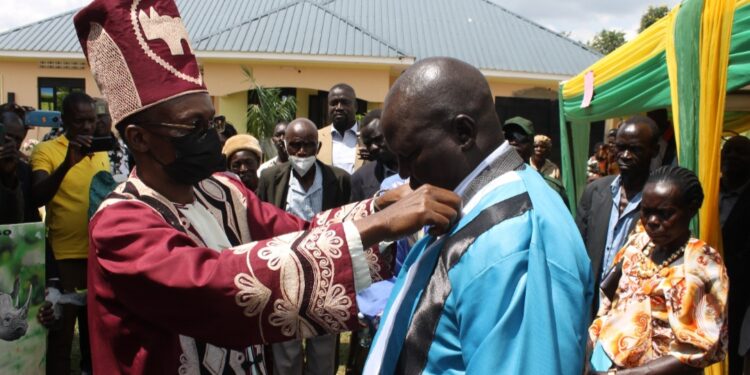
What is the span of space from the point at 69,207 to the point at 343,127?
9.66 ft

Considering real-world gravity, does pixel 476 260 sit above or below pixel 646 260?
above

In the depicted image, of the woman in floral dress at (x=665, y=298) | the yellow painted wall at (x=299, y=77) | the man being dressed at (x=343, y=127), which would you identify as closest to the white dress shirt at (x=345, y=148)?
the man being dressed at (x=343, y=127)

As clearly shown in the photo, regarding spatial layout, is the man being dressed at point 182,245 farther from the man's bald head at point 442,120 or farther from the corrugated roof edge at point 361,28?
the corrugated roof edge at point 361,28

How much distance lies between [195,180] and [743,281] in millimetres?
3597

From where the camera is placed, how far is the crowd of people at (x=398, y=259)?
142 cm

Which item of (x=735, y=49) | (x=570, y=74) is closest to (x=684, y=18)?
(x=735, y=49)

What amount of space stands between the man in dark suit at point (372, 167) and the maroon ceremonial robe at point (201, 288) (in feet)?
11.9

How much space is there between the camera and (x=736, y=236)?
4.29 meters

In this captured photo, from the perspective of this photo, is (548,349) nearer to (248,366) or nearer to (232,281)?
(232,281)

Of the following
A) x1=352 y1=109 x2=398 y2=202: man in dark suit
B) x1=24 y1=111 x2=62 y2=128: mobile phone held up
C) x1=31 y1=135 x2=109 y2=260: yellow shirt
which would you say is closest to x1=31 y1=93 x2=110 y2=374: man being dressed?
x1=31 y1=135 x2=109 y2=260: yellow shirt

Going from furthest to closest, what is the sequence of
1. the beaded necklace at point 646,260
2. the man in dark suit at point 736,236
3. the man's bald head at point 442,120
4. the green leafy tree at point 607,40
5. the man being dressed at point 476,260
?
the green leafy tree at point 607,40, the man in dark suit at point 736,236, the beaded necklace at point 646,260, the man's bald head at point 442,120, the man being dressed at point 476,260

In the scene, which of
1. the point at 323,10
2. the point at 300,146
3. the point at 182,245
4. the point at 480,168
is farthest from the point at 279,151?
the point at 323,10

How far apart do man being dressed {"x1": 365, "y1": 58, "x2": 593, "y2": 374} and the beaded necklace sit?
190 cm

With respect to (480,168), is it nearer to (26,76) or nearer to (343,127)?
(343,127)
